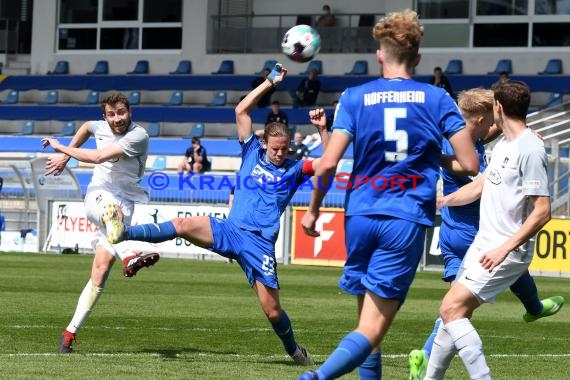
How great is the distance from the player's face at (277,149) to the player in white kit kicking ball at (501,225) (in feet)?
8.12

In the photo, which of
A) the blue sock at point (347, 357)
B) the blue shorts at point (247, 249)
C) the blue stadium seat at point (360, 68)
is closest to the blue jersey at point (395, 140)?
the blue sock at point (347, 357)

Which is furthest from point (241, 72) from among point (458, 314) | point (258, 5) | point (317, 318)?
point (458, 314)

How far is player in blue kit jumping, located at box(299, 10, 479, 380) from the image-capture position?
6664 millimetres

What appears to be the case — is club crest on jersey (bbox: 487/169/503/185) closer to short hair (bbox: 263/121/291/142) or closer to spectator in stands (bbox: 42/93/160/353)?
short hair (bbox: 263/121/291/142)

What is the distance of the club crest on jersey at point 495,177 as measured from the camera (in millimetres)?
7324

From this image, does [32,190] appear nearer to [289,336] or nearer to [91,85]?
[91,85]

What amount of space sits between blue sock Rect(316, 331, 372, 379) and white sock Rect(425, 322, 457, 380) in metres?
1.04

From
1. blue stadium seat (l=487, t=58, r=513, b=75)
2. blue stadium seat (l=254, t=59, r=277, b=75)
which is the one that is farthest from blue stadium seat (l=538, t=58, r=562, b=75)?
blue stadium seat (l=254, t=59, r=277, b=75)

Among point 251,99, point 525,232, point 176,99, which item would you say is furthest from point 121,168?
point 176,99

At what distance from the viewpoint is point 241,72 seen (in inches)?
1437

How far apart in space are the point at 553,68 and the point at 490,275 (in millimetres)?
25541

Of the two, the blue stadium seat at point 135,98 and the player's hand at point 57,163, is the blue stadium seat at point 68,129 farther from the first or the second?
the player's hand at point 57,163

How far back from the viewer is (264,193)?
970 centimetres

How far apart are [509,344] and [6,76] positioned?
30.3 meters
